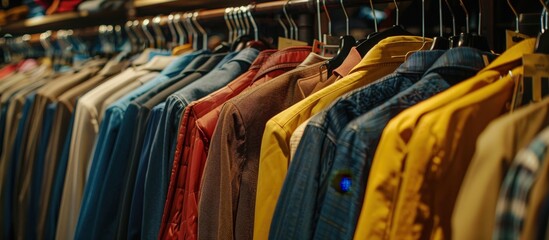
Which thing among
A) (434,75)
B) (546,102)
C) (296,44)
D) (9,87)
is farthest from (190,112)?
(9,87)

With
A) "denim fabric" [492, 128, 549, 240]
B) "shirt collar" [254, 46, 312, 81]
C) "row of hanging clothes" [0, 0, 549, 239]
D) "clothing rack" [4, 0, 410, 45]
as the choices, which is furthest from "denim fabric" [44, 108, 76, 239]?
"denim fabric" [492, 128, 549, 240]

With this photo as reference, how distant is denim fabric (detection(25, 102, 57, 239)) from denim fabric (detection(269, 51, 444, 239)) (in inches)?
34.6

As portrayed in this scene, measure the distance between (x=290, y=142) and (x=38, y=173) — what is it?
91 centimetres

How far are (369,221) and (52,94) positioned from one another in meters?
1.07

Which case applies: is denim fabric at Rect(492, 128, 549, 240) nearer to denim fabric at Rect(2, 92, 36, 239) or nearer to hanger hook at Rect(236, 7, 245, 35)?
hanger hook at Rect(236, 7, 245, 35)

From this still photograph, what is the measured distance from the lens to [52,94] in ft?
4.59

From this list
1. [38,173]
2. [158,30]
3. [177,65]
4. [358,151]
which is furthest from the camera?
[158,30]

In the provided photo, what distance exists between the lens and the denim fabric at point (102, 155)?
1.10m

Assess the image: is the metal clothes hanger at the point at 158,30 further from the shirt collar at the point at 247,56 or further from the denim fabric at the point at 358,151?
the denim fabric at the point at 358,151

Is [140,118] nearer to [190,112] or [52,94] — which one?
[190,112]

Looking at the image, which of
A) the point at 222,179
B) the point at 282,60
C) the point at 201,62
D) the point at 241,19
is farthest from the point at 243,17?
the point at 222,179

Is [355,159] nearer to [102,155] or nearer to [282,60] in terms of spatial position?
[282,60]

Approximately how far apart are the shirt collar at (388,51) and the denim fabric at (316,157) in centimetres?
10

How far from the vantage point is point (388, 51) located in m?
0.82
